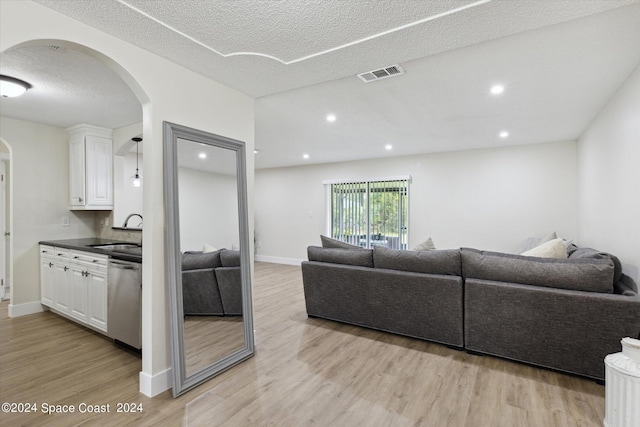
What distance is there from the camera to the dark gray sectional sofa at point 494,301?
235 cm

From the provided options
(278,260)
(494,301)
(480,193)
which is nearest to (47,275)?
(278,260)

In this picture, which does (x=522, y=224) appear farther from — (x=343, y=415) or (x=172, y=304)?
(x=172, y=304)

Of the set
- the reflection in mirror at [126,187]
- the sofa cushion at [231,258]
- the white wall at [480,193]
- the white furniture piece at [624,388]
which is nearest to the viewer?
the white furniture piece at [624,388]

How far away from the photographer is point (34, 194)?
13.2ft

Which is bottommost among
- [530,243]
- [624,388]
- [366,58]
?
[624,388]

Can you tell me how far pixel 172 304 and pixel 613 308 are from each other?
3304 millimetres

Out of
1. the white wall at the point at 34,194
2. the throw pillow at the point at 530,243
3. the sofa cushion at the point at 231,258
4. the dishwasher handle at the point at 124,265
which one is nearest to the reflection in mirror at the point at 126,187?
the white wall at the point at 34,194

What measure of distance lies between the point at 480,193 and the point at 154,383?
19.3 ft

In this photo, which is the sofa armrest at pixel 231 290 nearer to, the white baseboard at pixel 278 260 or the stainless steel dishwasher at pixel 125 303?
the stainless steel dishwasher at pixel 125 303

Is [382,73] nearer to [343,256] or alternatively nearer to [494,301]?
[343,256]

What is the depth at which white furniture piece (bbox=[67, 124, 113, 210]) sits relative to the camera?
409 cm

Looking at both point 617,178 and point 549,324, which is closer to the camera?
point 549,324

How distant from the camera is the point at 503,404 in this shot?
6.91ft

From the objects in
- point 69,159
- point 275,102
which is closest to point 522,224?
point 275,102
